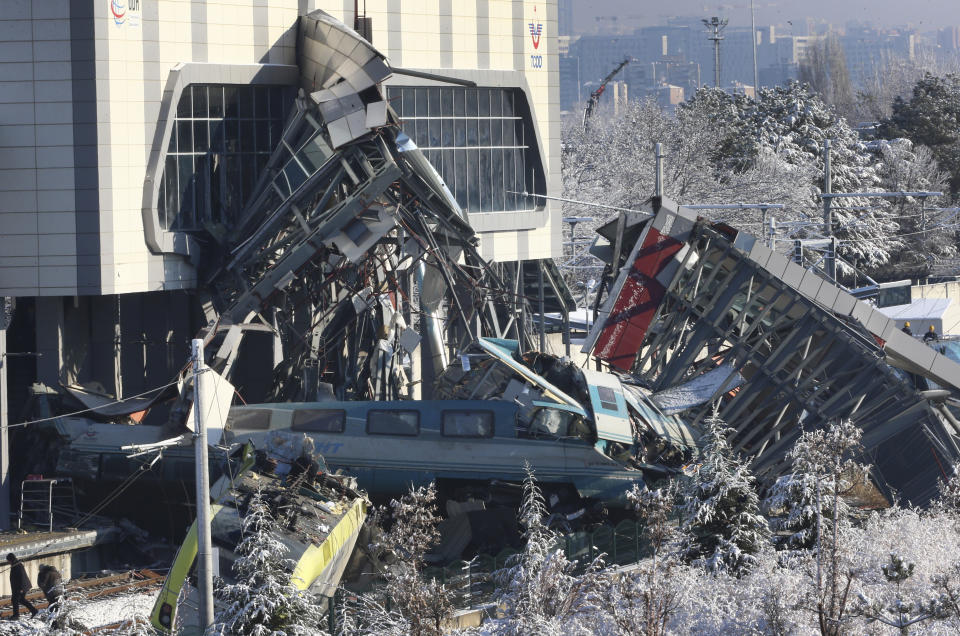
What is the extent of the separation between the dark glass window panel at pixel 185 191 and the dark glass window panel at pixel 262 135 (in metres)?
2.79

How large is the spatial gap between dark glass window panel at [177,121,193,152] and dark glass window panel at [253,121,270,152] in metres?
2.62

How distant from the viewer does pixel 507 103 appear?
51.7 metres

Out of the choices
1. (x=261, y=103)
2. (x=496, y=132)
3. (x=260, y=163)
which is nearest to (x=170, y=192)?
(x=260, y=163)

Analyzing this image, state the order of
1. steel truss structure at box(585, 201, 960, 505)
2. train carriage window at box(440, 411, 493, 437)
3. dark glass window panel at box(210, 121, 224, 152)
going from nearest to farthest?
1. train carriage window at box(440, 411, 493, 437)
2. steel truss structure at box(585, 201, 960, 505)
3. dark glass window panel at box(210, 121, 224, 152)

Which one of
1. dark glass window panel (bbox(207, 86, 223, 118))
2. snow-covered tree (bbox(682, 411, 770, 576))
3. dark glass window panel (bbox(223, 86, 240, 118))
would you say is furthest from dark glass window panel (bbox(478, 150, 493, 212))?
snow-covered tree (bbox(682, 411, 770, 576))

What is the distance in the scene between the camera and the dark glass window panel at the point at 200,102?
141ft

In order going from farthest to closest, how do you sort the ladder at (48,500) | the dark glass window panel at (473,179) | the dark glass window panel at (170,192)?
1. the dark glass window panel at (473,179)
2. the dark glass window panel at (170,192)
3. the ladder at (48,500)

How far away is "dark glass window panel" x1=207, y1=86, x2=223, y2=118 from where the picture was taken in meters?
43.4

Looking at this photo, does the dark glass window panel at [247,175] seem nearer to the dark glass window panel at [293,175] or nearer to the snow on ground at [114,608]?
the dark glass window panel at [293,175]

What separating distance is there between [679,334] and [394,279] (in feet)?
28.2

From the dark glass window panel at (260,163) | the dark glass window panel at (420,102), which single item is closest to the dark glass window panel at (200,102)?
the dark glass window panel at (260,163)

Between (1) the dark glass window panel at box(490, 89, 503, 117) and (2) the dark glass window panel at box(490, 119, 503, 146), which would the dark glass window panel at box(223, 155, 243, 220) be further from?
(1) the dark glass window panel at box(490, 89, 503, 117)

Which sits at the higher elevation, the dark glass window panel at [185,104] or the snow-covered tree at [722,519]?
the dark glass window panel at [185,104]

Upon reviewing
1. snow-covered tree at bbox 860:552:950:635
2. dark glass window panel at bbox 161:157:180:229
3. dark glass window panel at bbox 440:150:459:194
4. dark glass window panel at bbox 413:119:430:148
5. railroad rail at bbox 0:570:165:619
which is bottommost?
railroad rail at bbox 0:570:165:619
